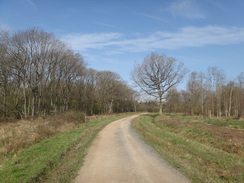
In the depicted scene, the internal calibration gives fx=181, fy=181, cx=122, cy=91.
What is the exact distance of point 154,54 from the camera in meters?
37.3

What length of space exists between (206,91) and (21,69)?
4899 cm

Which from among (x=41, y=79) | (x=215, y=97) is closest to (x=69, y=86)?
(x=41, y=79)

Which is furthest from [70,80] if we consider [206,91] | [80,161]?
[80,161]

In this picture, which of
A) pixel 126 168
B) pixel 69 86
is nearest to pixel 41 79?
pixel 69 86

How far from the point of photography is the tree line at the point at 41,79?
31688mm

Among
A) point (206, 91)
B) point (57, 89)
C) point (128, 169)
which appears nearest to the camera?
point (128, 169)

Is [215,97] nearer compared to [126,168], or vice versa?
[126,168]

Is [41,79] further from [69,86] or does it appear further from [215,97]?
[215,97]

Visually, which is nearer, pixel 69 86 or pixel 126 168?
pixel 126 168

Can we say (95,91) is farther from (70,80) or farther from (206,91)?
(206,91)

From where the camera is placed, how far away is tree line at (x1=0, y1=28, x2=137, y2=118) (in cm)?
3169

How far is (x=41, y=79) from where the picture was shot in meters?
37.4

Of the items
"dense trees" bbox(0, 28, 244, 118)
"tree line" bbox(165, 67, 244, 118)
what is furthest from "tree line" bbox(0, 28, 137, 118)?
"tree line" bbox(165, 67, 244, 118)

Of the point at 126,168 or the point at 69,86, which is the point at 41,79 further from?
the point at 126,168
